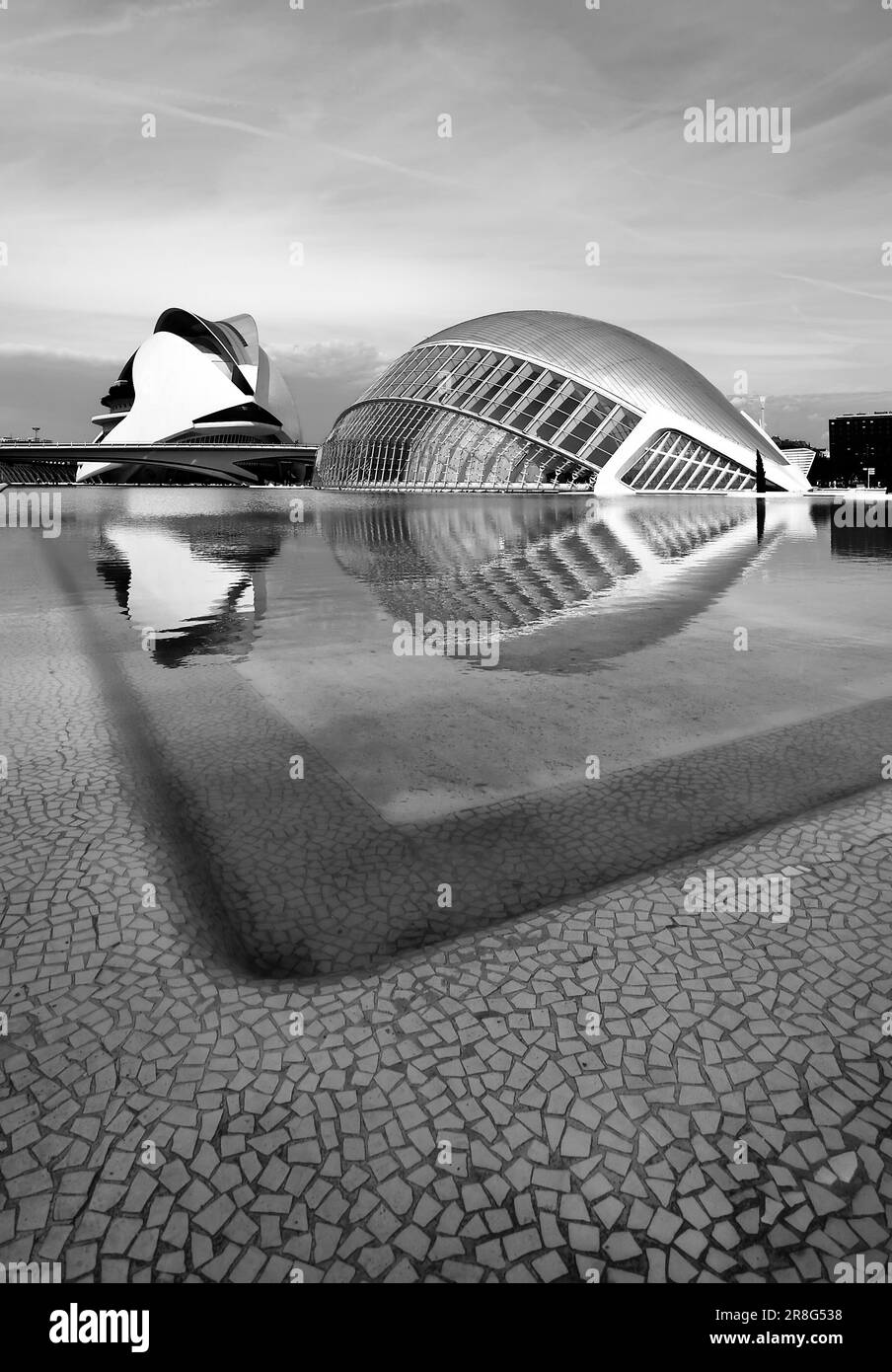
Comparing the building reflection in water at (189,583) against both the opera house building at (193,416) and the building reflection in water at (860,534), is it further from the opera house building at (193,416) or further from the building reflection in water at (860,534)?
the opera house building at (193,416)

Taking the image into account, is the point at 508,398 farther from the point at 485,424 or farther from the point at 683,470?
the point at 683,470

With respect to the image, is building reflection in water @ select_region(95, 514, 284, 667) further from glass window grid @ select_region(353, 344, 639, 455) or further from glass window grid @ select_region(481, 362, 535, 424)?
glass window grid @ select_region(353, 344, 639, 455)

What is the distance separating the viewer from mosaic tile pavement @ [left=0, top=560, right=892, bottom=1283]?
6.67 feet

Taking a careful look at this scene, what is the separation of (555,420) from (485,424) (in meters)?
3.52

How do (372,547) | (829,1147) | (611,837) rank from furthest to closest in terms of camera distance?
1. (372,547)
2. (611,837)
3. (829,1147)

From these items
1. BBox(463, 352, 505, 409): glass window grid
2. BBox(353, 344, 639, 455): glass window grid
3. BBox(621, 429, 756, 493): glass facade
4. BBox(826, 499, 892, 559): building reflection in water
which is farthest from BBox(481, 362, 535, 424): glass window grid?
BBox(826, 499, 892, 559): building reflection in water

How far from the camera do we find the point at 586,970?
3.00 m

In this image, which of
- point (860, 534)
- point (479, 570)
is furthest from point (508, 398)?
point (479, 570)

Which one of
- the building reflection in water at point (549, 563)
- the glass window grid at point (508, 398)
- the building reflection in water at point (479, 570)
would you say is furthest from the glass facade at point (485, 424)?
the building reflection in water at point (479, 570)

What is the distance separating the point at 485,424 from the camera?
43.2m

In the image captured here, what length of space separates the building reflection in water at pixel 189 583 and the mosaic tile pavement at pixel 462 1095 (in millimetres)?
5031
